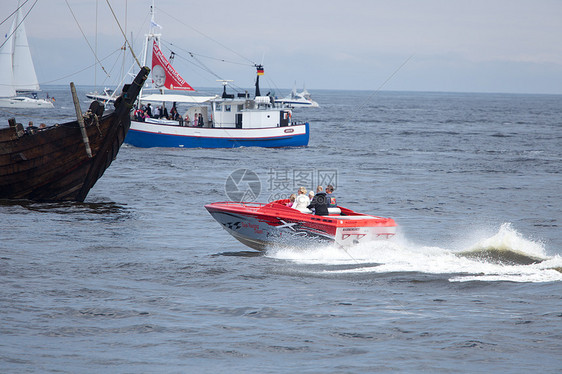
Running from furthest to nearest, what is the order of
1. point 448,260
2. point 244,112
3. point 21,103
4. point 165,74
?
point 21,103, point 165,74, point 244,112, point 448,260

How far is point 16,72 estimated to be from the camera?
82.6 m

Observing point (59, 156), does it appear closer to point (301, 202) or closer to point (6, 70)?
point (301, 202)

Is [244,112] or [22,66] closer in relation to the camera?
[244,112]

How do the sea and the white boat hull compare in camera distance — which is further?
the white boat hull

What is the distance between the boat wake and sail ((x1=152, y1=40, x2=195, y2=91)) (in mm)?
29608

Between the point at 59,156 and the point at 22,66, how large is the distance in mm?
67836

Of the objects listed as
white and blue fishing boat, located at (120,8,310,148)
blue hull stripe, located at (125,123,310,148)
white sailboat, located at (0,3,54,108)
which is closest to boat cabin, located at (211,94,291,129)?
white and blue fishing boat, located at (120,8,310,148)

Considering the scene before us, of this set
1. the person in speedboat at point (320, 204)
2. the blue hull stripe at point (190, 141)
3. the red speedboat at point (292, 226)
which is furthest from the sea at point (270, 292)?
the blue hull stripe at point (190, 141)

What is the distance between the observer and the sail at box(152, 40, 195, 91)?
4311 cm

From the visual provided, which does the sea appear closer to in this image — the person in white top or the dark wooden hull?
the dark wooden hull

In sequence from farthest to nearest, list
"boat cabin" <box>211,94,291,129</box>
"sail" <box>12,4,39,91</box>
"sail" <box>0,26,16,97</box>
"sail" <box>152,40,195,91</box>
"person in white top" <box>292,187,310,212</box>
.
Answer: "sail" <box>12,4,39,91</box>
"sail" <box>0,26,16,97</box>
"sail" <box>152,40,195,91</box>
"boat cabin" <box>211,94,291,129</box>
"person in white top" <box>292,187,310,212</box>

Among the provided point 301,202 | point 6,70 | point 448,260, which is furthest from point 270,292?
point 6,70

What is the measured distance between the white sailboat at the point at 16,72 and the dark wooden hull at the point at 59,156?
63.5 metres

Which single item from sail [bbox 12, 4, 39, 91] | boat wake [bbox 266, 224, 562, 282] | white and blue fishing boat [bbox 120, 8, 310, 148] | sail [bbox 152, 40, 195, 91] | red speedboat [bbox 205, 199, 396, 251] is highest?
sail [bbox 12, 4, 39, 91]
